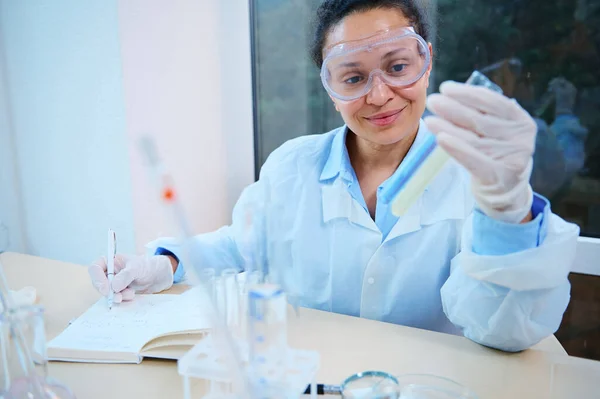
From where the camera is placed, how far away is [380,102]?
1.28 metres

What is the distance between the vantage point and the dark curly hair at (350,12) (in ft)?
4.33

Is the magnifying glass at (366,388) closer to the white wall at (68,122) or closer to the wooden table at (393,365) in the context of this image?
the wooden table at (393,365)

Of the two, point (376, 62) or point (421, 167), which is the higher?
point (376, 62)

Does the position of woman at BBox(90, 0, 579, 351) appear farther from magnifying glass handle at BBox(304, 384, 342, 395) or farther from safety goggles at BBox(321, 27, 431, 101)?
magnifying glass handle at BBox(304, 384, 342, 395)

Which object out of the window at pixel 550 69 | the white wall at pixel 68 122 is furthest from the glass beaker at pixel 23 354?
the window at pixel 550 69

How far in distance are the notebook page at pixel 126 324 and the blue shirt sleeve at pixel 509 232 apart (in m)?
0.61

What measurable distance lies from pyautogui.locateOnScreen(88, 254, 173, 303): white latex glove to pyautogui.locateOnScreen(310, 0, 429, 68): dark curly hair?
0.81m

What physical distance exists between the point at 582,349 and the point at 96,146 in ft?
7.51

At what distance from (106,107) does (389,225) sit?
1.29m

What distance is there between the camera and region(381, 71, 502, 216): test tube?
878 millimetres

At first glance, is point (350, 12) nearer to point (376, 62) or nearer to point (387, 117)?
point (376, 62)

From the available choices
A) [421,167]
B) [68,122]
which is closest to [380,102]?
[421,167]

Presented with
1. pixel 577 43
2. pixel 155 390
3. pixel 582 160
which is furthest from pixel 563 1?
pixel 155 390

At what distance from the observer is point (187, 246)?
792 mm
